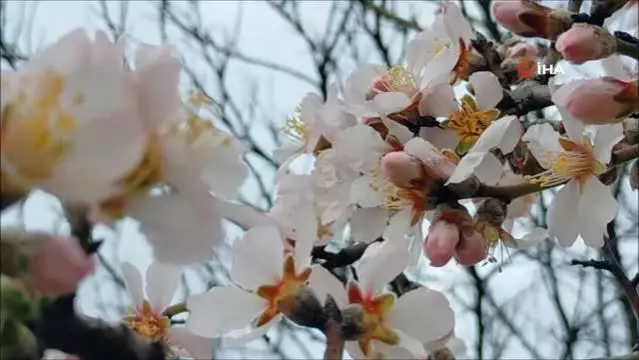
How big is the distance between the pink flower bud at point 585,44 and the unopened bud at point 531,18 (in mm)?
55

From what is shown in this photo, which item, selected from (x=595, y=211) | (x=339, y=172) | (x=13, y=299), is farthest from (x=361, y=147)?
(x=13, y=299)

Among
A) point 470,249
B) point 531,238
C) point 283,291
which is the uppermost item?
point 283,291

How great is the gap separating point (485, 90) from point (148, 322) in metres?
0.44

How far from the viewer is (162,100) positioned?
1.64ft

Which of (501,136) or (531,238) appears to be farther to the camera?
(531,238)

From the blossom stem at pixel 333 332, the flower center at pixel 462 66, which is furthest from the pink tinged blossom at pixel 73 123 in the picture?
the flower center at pixel 462 66

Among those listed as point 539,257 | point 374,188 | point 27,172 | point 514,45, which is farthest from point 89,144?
point 539,257

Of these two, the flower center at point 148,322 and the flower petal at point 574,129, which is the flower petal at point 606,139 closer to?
the flower petal at point 574,129

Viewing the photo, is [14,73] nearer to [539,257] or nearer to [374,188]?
[374,188]

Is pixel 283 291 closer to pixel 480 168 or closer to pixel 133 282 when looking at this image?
pixel 133 282

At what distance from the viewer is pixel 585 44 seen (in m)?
0.86

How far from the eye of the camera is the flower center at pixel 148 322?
2.64ft

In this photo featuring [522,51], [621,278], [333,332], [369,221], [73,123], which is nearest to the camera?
[73,123]

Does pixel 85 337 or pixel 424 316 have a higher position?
pixel 85 337
